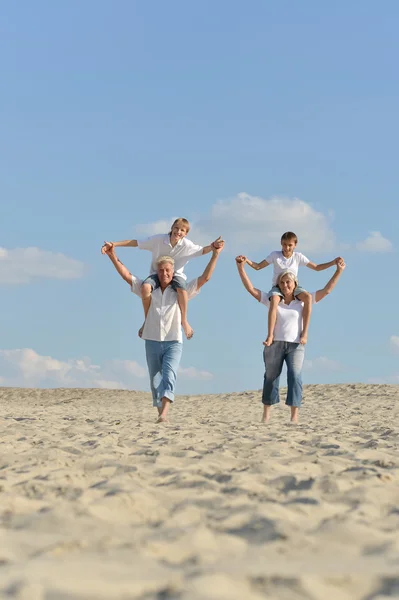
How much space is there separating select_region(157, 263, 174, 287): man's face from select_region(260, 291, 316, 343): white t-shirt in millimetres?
1231

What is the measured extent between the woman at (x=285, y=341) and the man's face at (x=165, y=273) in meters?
0.97

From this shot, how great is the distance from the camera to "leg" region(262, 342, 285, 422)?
7.80m

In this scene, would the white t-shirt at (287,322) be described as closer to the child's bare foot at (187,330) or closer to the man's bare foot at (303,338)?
the man's bare foot at (303,338)

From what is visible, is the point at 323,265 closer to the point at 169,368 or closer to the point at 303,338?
the point at 303,338

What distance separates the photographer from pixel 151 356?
7.60 metres

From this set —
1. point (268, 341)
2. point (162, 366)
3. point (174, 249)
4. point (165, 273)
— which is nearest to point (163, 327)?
point (162, 366)

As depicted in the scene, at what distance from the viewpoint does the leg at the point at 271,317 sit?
771 cm

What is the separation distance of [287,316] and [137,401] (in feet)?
43.7

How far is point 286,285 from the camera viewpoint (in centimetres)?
779

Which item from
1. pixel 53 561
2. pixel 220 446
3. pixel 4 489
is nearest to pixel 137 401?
pixel 220 446

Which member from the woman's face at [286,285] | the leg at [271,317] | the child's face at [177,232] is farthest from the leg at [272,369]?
the child's face at [177,232]

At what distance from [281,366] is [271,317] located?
→ 651 mm

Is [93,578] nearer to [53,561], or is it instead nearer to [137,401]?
[53,561]

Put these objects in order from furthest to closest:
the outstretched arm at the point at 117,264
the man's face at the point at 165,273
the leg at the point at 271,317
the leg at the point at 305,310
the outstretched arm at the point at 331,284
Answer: the outstretched arm at the point at 331,284 → the leg at the point at 305,310 → the leg at the point at 271,317 → the outstretched arm at the point at 117,264 → the man's face at the point at 165,273
